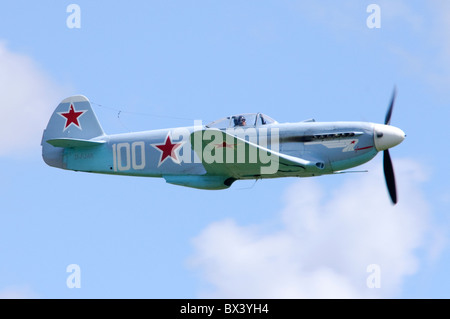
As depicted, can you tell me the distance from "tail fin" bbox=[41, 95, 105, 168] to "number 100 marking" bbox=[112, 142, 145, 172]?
110cm

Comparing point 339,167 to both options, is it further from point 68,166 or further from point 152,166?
point 68,166

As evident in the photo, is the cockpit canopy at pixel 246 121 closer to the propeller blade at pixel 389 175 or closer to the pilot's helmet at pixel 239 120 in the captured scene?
the pilot's helmet at pixel 239 120

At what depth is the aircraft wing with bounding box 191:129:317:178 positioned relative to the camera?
862 inches

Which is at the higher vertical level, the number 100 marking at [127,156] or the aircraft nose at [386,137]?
the aircraft nose at [386,137]

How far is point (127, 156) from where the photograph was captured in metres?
24.5

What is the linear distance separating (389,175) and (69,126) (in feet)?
26.8

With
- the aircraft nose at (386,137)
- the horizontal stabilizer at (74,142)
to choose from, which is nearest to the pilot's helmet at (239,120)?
the aircraft nose at (386,137)

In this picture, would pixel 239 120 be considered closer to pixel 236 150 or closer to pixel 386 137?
pixel 236 150

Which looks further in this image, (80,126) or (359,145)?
(80,126)

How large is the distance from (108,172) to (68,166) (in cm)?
110

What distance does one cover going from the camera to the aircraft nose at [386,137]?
74.1ft
